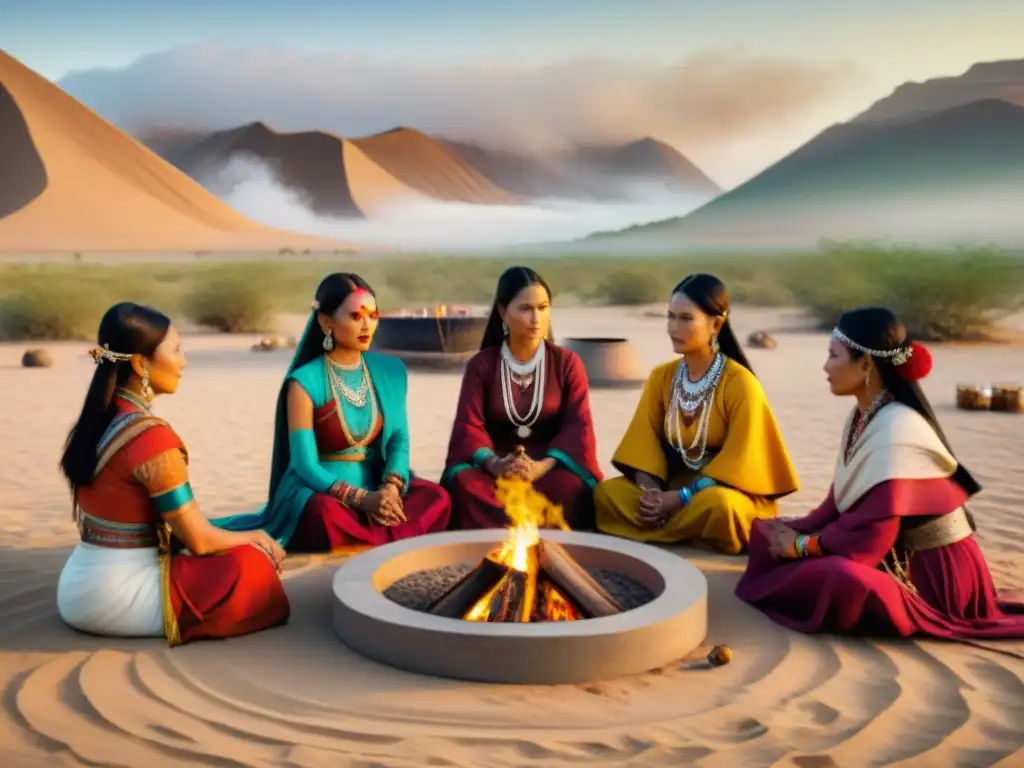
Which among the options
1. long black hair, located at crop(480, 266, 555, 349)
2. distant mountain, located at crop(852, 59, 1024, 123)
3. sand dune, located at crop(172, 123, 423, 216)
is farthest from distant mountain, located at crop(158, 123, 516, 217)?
long black hair, located at crop(480, 266, 555, 349)

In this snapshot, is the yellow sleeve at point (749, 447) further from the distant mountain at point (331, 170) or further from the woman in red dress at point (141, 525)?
the distant mountain at point (331, 170)

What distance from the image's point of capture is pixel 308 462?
5.67 m

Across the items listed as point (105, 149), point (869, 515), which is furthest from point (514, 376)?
point (105, 149)

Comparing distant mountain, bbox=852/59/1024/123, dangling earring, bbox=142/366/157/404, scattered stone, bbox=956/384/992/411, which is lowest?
scattered stone, bbox=956/384/992/411

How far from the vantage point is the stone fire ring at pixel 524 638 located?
13.0ft

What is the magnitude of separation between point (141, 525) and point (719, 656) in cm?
238

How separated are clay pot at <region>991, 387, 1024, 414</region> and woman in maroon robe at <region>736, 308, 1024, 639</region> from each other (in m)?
6.51

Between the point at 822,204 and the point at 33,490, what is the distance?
89.4 m

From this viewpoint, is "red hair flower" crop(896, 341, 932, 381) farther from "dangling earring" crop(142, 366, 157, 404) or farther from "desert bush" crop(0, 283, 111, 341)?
"desert bush" crop(0, 283, 111, 341)

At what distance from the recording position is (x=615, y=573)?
5109 millimetres

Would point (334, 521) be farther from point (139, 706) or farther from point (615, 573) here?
point (139, 706)

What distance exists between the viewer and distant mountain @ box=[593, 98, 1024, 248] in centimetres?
8012

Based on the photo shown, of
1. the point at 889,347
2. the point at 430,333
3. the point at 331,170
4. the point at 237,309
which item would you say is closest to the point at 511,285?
the point at 889,347

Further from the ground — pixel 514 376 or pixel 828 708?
pixel 514 376
